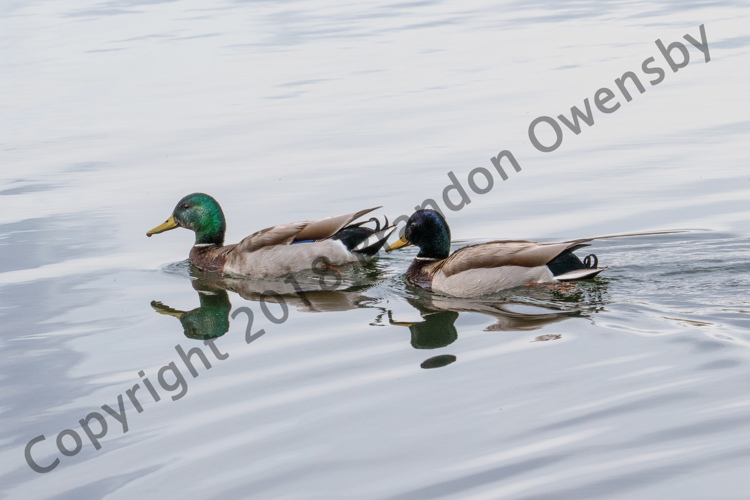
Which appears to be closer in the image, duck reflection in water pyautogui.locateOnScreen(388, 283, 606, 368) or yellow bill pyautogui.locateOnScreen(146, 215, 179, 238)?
duck reflection in water pyautogui.locateOnScreen(388, 283, 606, 368)

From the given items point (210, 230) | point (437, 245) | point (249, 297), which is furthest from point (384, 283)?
point (210, 230)

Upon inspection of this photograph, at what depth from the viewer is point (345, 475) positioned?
529 cm

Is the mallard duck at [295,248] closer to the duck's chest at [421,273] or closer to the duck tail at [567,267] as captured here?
the duck's chest at [421,273]

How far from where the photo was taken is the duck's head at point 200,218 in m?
11.0

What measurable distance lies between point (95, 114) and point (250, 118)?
2977 mm

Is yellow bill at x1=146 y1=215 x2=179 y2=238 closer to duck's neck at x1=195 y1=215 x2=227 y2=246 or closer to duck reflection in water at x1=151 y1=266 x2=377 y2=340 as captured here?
duck's neck at x1=195 y1=215 x2=227 y2=246

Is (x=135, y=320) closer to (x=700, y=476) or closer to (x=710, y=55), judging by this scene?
(x=700, y=476)

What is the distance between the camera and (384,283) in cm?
973

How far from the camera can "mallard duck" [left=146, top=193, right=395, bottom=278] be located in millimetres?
10219

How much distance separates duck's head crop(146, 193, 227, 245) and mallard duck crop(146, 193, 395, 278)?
275 millimetres

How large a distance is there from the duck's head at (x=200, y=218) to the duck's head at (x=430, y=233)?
8.16ft

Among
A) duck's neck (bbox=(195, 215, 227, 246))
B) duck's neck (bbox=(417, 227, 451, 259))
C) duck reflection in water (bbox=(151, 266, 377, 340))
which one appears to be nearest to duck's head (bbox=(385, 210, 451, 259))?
duck's neck (bbox=(417, 227, 451, 259))

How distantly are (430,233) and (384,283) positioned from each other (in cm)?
65

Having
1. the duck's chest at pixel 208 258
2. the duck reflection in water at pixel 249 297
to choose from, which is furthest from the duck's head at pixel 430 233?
the duck's chest at pixel 208 258
